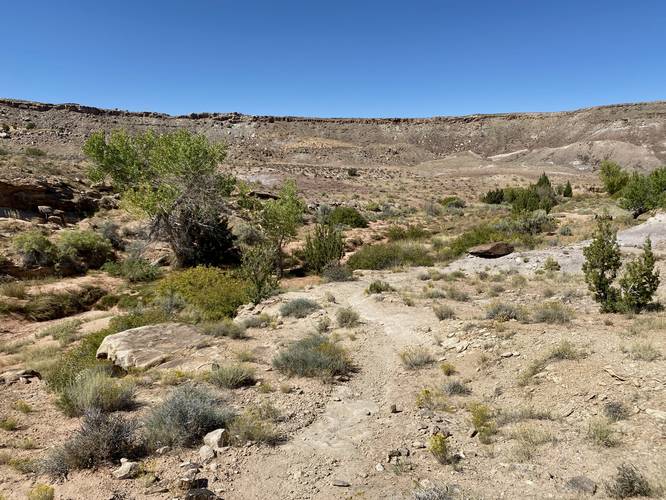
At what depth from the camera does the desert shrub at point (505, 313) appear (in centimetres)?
973

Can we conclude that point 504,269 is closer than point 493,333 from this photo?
No

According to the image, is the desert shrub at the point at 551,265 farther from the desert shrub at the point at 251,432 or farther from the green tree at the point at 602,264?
the desert shrub at the point at 251,432

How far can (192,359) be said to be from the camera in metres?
8.58

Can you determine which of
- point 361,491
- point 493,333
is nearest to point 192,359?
point 361,491

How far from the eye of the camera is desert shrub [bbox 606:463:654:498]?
12.7 ft

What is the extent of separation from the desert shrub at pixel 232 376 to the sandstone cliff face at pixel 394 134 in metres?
52.5

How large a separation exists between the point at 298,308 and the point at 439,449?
7474mm

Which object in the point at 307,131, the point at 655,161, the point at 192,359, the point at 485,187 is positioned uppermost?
the point at 307,131

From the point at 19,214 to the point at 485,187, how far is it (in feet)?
145

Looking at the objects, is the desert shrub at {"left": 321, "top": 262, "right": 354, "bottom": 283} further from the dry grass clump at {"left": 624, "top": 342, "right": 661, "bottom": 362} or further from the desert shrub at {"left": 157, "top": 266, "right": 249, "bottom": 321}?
the dry grass clump at {"left": 624, "top": 342, "right": 661, "bottom": 362}

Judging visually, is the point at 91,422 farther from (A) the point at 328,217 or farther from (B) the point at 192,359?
(A) the point at 328,217

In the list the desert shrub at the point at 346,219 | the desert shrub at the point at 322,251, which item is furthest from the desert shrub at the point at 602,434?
the desert shrub at the point at 346,219

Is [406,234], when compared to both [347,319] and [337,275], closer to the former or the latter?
[337,275]

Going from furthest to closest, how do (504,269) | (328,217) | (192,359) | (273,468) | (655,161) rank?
(655,161) < (328,217) < (504,269) < (192,359) < (273,468)
